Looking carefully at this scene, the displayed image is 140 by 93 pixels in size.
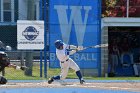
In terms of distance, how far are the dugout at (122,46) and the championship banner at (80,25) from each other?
43 cm

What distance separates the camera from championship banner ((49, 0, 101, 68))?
21.9 m

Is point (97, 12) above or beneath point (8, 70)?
above

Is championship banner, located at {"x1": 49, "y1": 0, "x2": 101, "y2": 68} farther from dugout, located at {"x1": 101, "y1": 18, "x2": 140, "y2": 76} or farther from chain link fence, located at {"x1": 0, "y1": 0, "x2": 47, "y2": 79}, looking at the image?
chain link fence, located at {"x1": 0, "y1": 0, "x2": 47, "y2": 79}

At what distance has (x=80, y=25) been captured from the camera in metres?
22.1

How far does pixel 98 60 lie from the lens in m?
22.0

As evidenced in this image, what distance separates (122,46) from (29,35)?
5.35m

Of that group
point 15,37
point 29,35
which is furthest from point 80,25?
point 15,37

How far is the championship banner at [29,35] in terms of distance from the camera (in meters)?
20.7

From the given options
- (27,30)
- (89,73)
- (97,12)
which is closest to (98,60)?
(89,73)

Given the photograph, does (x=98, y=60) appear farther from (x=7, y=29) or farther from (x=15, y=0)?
(x=15, y=0)

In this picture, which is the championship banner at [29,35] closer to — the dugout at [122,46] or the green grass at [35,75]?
the green grass at [35,75]

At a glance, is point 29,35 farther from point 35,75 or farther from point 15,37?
point 15,37

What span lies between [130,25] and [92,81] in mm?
4451

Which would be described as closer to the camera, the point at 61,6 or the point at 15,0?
the point at 61,6
